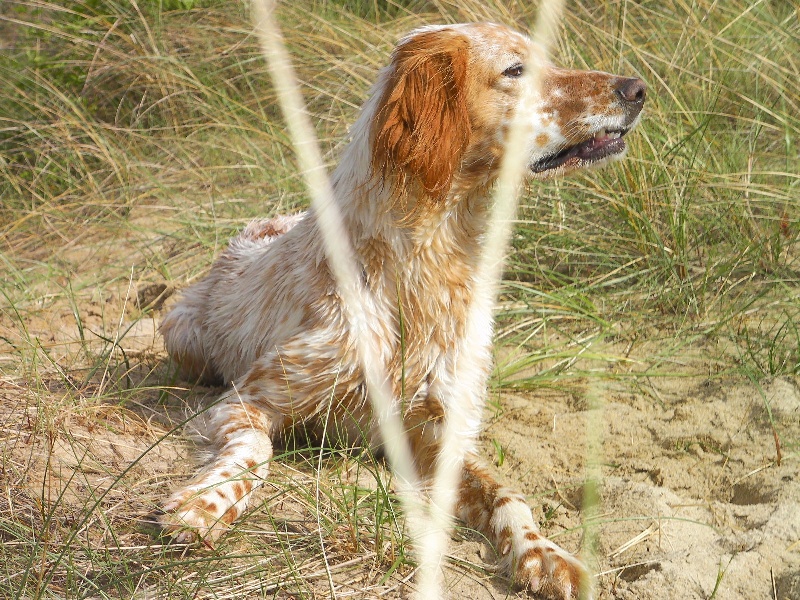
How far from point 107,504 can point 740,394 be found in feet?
7.33

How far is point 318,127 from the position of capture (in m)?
5.71

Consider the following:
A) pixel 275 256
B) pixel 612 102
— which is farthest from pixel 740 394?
pixel 275 256

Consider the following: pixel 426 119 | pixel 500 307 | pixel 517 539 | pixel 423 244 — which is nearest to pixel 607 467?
pixel 517 539

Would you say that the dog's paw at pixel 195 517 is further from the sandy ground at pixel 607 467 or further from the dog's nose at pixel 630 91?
the dog's nose at pixel 630 91

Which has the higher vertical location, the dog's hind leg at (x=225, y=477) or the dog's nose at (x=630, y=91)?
the dog's nose at (x=630, y=91)

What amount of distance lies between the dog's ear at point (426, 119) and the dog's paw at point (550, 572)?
109 centimetres

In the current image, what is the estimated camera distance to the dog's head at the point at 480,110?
2.87 metres

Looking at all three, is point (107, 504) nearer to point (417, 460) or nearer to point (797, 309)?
point (417, 460)

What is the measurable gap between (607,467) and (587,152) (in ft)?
3.45

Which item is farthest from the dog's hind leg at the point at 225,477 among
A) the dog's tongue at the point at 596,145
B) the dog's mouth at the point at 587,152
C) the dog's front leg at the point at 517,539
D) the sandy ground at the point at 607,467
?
the dog's tongue at the point at 596,145

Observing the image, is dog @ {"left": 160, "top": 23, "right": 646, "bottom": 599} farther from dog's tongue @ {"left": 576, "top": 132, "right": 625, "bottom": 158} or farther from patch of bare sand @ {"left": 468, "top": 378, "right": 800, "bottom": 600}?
patch of bare sand @ {"left": 468, "top": 378, "right": 800, "bottom": 600}


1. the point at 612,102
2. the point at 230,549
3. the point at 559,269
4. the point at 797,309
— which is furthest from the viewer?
the point at 559,269

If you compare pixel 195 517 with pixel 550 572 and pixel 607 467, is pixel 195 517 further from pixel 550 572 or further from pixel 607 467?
pixel 607 467

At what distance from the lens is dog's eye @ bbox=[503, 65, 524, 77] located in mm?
3075
